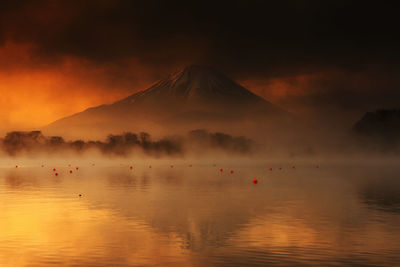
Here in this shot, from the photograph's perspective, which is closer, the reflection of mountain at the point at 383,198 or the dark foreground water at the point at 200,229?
the dark foreground water at the point at 200,229

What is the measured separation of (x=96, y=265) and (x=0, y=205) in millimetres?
22188

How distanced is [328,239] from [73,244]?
34.8ft

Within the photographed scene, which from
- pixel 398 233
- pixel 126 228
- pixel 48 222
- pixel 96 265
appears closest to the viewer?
pixel 96 265

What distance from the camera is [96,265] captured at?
20.6 m

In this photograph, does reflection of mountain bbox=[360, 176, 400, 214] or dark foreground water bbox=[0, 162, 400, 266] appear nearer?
dark foreground water bbox=[0, 162, 400, 266]

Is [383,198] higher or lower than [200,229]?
higher

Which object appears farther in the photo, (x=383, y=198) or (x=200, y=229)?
(x=383, y=198)

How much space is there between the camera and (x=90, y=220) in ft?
106

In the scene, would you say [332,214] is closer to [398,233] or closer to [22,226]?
[398,233]

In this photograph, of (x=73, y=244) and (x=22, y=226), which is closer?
(x=73, y=244)

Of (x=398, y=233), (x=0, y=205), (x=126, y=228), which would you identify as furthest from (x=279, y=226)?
(x=0, y=205)

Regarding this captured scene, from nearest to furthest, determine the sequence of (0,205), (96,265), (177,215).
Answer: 1. (96,265)
2. (177,215)
3. (0,205)

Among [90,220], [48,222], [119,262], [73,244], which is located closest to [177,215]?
[90,220]

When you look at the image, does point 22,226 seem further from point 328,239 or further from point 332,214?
point 332,214
